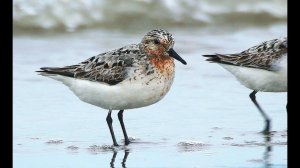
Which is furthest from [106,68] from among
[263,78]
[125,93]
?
[263,78]

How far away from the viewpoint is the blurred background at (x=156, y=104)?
25.9 ft

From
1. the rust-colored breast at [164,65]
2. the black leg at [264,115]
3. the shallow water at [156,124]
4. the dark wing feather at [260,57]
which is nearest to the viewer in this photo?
the shallow water at [156,124]

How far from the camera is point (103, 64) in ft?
Result: 27.5

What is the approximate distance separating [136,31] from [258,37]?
6.27 ft

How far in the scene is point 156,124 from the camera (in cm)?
895

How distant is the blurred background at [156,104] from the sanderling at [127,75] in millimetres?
424

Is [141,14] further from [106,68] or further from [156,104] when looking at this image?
[106,68]

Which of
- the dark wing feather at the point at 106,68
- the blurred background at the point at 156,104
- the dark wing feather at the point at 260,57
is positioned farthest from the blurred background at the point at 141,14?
the dark wing feather at the point at 106,68

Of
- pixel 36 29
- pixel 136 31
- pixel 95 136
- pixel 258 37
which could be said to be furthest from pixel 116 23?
pixel 95 136

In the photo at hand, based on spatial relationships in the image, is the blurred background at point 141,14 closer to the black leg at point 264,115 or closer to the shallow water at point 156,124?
the shallow water at point 156,124

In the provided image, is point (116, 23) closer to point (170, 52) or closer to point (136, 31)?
point (136, 31)

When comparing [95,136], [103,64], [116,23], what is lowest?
[95,136]

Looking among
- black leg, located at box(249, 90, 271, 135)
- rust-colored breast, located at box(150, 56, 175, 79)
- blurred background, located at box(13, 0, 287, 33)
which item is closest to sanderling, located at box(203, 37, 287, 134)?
black leg, located at box(249, 90, 271, 135)

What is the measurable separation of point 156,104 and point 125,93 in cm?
176
